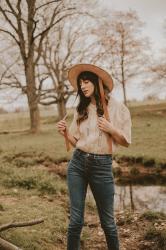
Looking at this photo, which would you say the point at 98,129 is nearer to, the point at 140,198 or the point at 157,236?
the point at 157,236

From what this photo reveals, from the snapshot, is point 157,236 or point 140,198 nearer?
point 157,236

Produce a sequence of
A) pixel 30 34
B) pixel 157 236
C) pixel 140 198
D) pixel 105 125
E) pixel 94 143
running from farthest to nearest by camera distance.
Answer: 1. pixel 30 34
2. pixel 140 198
3. pixel 157 236
4. pixel 94 143
5. pixel 105 125

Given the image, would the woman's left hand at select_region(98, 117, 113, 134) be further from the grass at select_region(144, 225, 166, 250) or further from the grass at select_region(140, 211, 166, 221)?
the grass at select_region(140, 211, 166, 221)

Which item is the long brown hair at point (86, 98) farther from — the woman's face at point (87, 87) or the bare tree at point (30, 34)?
the bare tree at point (30, 34)

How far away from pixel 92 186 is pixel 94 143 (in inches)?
19.0

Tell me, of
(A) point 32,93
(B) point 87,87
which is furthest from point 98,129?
(A) point 32,93

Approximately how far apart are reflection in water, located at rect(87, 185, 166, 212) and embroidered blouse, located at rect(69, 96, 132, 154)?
5136mm

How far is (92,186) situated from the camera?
4.94 metres

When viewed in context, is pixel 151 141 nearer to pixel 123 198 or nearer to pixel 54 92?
pixel 123 198

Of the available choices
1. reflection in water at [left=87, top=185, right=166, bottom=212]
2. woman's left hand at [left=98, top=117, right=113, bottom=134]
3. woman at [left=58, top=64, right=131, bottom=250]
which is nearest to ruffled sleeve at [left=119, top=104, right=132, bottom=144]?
woman at [left=58, top=64, right=131, bottom=250]

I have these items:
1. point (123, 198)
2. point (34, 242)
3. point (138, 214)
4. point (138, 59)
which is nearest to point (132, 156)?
point (123, 198)

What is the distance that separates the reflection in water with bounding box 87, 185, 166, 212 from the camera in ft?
33.4

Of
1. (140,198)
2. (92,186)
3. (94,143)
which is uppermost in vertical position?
(94,143)

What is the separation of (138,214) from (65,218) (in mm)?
1529
